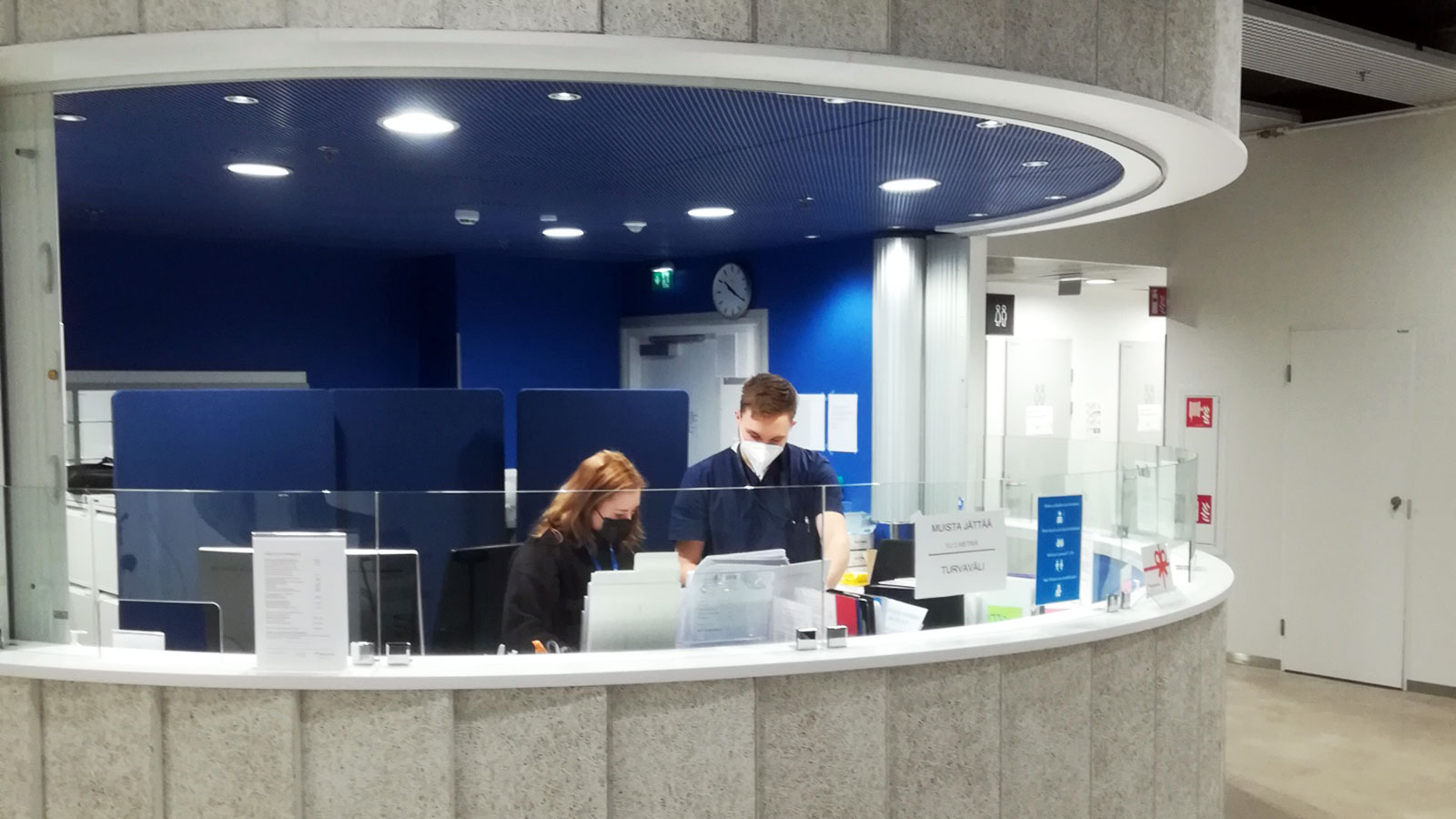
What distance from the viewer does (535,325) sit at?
8.36m

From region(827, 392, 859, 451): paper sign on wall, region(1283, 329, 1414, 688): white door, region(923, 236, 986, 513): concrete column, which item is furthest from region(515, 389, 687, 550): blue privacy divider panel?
region(1283, 329, 1414, 688): white door

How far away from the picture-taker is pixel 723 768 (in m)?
2.94

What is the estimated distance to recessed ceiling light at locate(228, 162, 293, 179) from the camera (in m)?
4.54

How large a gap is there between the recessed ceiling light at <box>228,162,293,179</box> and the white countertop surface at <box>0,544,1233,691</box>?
2.17 meters

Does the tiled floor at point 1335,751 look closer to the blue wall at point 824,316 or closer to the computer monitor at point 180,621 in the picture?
the blue wall at point 824,316

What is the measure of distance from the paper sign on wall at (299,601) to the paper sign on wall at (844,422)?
415cm

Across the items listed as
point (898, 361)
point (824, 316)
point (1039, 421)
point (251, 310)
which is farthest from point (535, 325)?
point (1039, 421)

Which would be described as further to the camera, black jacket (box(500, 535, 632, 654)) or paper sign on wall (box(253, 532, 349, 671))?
black jacket (box(500, 535, 632, 654))

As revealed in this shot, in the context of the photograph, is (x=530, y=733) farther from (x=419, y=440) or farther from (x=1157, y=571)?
(x=419, y=440)

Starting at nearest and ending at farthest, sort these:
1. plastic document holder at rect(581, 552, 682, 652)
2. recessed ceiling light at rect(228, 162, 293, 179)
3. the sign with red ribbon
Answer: plastic document holder at rect(581, 552, 682, 652) → the sign with red ribbon → recessed ceiling light at rect(228, 162, 293, 179)

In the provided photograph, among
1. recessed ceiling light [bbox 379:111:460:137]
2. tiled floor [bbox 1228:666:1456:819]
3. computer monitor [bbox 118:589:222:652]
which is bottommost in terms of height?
tiled floor [bbox 1228:666:1456:819]

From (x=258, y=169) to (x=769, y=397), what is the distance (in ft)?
7.55

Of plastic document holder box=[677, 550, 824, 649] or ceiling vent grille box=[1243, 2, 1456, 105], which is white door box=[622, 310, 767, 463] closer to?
ceiling vent grille box=[1243, 2, 1456, 105]

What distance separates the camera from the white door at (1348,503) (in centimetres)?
673
